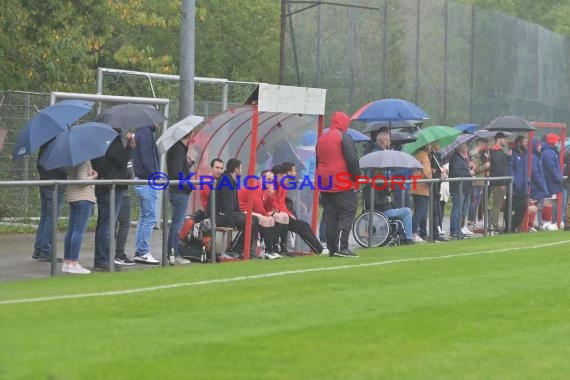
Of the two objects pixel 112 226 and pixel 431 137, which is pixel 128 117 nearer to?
pixel 112 226

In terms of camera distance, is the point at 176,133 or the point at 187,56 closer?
the point at 176,133

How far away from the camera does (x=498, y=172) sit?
83.5ft

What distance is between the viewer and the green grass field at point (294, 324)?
27.9 ft

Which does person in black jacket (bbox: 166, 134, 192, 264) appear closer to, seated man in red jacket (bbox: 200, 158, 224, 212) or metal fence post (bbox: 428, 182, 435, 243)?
seated man in red jacket (bbox: 200, 158, 224, 212)

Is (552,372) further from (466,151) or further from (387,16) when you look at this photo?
(387,16)

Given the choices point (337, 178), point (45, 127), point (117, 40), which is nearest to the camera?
point (45, 127)

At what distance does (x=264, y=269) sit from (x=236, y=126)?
198 inches

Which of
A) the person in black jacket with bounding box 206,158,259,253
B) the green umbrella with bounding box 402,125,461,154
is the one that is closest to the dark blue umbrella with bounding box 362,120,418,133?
the green umbrella with bounding box 402,125,461,154

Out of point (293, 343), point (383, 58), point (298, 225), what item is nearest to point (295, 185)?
point (298, 225)

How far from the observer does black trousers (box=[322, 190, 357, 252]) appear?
1859cm

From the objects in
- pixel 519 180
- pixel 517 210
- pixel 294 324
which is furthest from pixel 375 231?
pixel 294 324

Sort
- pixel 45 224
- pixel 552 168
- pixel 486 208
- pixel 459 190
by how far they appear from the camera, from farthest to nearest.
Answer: pixel 552 168
pixel 486 208
pixel 459 190
pixel 45 224

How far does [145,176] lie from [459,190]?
7828 millimetres

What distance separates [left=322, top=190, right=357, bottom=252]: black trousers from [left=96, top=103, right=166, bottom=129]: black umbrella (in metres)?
2.84
